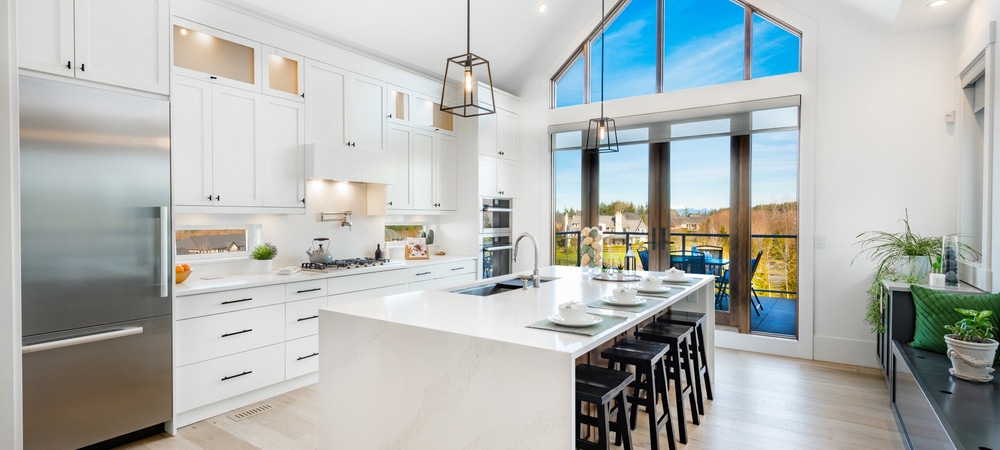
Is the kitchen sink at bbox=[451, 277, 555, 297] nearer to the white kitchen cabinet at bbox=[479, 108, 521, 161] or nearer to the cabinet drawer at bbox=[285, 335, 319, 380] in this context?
the cabinet drawer at bbox=[285, 335, 319, 380]

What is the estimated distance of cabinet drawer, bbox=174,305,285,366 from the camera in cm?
304

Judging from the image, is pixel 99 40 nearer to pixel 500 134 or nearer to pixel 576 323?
pixel 576 323

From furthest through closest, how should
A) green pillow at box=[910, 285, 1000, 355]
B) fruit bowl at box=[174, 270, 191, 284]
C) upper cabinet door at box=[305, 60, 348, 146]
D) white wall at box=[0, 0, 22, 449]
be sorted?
upper cabinet door at box=[305, 60, 348, 146]
fruit bowl at box=[174, 270, 191, 284]
green pillow at box=[910, 285, 1000, 355]
white wall at box=[0, 0, 22, 449]

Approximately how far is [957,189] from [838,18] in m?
1.74

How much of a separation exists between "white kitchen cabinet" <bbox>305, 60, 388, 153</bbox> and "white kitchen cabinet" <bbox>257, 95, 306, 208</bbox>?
125mm

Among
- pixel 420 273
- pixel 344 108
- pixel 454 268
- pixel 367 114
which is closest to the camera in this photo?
pixel 344 108

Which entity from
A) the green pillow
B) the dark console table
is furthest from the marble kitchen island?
the green pillow

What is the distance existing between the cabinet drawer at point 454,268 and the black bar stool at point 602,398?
9.51 feet

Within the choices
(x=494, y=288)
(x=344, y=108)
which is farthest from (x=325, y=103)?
(x=494, y=288)

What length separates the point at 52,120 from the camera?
249 cm

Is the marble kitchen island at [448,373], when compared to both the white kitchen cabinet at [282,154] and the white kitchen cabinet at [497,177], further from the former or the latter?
the white kitchen cabinet at [497,177]

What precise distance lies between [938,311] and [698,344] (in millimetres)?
1357

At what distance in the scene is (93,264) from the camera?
8.58ft

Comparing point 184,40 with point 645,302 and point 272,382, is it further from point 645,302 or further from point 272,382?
point 645,302
